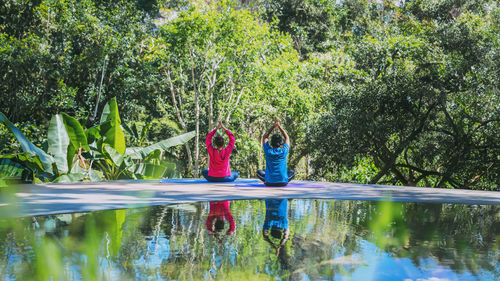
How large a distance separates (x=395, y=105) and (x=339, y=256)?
36.6 feet

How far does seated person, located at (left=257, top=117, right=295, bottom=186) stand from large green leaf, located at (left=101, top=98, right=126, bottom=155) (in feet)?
11.5

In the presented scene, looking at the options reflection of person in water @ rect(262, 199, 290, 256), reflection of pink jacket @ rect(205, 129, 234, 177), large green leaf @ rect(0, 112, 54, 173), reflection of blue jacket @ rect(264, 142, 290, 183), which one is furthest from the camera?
reflection of pink jacket @ rect(205, 129, 234, 177)

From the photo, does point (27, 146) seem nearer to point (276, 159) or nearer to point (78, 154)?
point (78, 154)

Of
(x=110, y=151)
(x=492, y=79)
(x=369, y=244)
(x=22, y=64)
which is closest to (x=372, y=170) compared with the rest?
(x=492, y=79)

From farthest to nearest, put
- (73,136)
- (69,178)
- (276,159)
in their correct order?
(73,136) < (69,178) < (276,159)

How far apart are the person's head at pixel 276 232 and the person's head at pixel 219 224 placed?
18.4 inches

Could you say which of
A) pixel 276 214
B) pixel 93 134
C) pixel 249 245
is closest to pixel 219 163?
pixel 93 134

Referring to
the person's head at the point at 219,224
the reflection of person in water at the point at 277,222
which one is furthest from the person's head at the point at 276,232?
the person's head at the point at 219,224

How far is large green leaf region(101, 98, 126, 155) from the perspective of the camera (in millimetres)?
9828

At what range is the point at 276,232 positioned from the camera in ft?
13.1

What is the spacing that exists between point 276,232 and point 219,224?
0.64 metres

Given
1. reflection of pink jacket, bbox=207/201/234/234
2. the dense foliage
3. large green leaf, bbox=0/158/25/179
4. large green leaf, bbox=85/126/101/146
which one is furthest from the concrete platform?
the dense foliage

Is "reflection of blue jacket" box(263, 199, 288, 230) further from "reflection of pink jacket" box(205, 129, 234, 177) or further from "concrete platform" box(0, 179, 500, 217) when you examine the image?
"reflection of pink jacket" box(205, 129, 234, 177)

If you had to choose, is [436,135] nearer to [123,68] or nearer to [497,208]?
[497,208]
